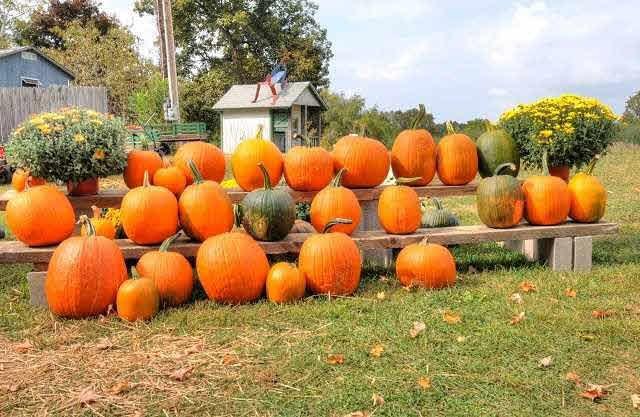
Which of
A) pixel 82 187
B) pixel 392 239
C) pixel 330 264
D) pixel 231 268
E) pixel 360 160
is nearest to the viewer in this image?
pixel 231 268

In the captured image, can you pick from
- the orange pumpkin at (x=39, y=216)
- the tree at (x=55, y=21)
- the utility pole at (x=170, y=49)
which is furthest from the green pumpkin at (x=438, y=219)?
the tree at (x=55, y=21)

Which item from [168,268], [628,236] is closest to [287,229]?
[168,268]

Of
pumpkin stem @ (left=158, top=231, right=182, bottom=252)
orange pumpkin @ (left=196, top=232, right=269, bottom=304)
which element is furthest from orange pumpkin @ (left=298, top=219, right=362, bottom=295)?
pumpkin stem @ (left=158, top=231, right=182, bottom=252)

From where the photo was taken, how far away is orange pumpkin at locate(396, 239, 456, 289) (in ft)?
13.8

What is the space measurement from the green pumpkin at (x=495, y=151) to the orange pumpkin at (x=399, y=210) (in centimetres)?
109

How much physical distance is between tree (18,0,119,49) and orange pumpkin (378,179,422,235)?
107ft

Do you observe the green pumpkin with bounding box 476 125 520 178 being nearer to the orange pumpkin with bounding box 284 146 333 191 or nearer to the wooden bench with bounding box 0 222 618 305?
the wooden bench with bounding box 0 222 618 305

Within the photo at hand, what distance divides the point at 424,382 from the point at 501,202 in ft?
7.82

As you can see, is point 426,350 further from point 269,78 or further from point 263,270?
point 269,78

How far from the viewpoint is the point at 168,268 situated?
156 inches

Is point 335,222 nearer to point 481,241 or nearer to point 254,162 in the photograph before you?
point 254,162

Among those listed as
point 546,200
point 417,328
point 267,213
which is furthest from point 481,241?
point 267,213

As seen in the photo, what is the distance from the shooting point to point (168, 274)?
3.94 metres

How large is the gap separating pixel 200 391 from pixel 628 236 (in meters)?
5.14
